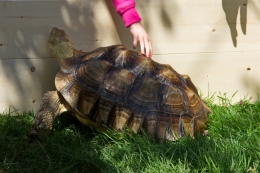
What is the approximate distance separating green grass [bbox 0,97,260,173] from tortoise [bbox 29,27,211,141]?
11 cm

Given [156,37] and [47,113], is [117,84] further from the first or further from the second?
[156,37]

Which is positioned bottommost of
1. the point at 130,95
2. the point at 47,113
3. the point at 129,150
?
the point at 129,150

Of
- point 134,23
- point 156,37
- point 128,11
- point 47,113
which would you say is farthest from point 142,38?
point 47,113

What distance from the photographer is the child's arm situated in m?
3.68

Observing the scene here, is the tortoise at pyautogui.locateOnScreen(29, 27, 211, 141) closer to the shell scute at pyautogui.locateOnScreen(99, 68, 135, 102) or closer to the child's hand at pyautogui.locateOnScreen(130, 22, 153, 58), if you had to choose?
the shell scute at pyautogui.locateOnScreen(99, 68, 135, 102)

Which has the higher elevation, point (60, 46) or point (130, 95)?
point (60, 46)

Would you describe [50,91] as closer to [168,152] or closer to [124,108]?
[124,108]

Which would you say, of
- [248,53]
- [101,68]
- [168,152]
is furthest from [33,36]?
[248,53]

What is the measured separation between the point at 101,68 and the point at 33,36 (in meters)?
0.75

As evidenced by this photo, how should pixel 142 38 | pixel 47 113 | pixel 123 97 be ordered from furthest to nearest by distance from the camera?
pixel 142 38 < pixel 47 113 < pixel 123 97

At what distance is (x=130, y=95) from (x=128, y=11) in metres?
0.73

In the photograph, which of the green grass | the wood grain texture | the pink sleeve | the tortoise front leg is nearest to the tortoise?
the tortoise front leg

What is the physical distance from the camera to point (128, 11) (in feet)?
12.2

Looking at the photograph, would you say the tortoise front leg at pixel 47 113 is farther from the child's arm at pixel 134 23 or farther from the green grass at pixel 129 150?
the child's arm at pixel 134 23
